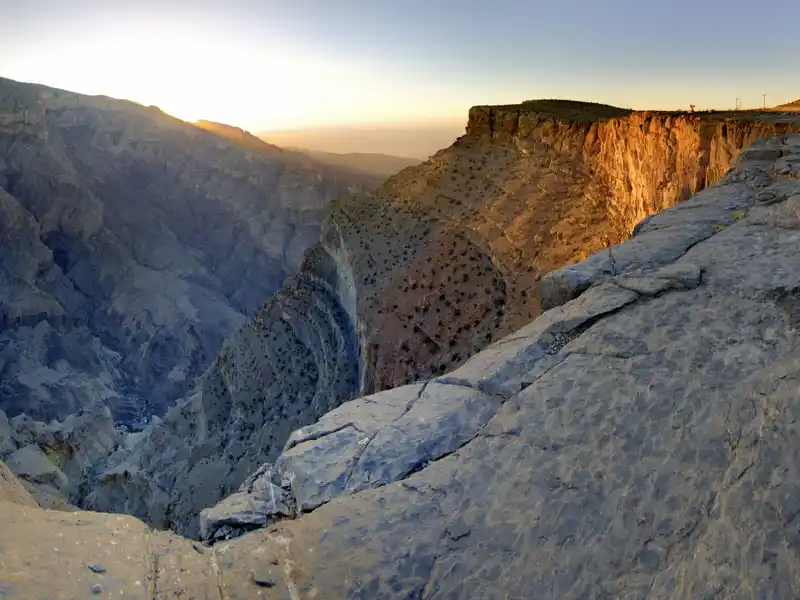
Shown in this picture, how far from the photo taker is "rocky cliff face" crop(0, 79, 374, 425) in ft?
241

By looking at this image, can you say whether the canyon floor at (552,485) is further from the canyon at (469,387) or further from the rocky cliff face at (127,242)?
the rocky cliff face at (127,242)

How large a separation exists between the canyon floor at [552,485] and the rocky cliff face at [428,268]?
11760mm

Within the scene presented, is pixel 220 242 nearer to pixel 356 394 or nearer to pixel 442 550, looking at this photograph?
pixel 356 394

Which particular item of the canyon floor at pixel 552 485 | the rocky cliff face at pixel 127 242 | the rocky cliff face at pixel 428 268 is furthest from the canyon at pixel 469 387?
the rocky cliff face at pixel 127 242

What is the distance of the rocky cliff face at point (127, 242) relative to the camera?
7344 centimetres

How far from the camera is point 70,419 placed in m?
49.4

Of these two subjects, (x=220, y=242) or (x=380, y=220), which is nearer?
(x=380, y=220)

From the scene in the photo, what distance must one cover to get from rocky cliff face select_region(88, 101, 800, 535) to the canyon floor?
38.6 feet

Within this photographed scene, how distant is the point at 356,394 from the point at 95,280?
75.5 m

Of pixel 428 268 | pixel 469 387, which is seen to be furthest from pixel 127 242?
pixel 469 387

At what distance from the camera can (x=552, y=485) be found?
5980 mm

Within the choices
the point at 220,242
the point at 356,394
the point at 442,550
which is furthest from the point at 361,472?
the point at 220,242

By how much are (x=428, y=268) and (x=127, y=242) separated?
81226mm

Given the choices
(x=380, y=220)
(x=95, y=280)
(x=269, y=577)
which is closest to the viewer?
(x=269, y=577)
